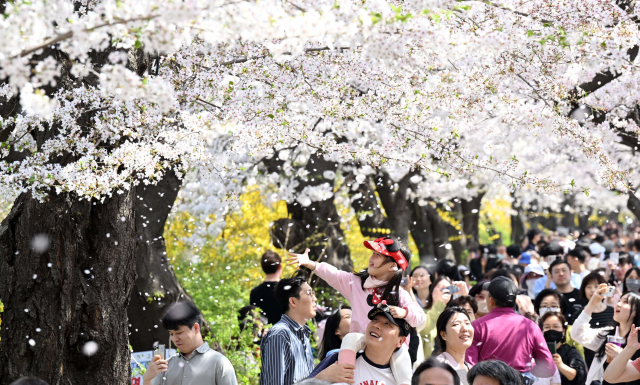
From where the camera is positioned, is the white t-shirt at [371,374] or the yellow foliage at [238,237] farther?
the yellow foliage at [238,237]

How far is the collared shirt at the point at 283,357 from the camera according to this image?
14.4ft

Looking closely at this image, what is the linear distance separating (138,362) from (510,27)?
443 cm

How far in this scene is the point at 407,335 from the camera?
4.34m

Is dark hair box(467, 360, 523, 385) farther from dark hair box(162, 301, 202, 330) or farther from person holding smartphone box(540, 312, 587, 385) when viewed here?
person holding smartphone box(540, 312, 587, 385)

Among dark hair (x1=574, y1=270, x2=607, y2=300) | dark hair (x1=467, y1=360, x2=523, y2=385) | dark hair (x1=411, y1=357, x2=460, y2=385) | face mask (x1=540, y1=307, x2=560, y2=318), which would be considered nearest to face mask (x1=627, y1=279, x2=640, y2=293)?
dark hair (x1=574, y1=270, x2=607, y2=300)

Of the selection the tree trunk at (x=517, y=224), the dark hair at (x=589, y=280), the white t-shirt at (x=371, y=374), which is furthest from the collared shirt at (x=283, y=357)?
the tree trunk at (x=517, y=224)

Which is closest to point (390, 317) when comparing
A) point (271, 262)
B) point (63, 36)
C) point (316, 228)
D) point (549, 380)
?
point (549, 380)

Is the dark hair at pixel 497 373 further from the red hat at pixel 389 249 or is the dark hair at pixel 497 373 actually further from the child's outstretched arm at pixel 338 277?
the child's outstretched arm at pixel 338 277

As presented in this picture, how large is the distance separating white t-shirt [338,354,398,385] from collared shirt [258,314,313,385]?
0.47 meters

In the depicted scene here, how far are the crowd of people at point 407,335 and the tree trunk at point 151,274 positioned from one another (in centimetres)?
102

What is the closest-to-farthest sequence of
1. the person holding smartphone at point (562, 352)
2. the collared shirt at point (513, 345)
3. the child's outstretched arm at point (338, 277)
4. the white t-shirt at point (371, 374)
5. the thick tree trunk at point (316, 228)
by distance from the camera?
the white t-shirt at point (371, 374) < the child's outstretched arm at point (338, 277) < the collared shirt at point (513, 345) < the person holding smartphone at point (562, 352) < the thick tree trunk at point (316, 228)

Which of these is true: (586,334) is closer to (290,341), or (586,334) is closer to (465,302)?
(465,302)

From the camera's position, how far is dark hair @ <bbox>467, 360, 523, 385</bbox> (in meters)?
3.84

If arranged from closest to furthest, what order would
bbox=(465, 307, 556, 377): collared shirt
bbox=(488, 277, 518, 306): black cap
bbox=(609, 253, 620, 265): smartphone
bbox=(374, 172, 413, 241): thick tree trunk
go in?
bbox=(465, 307, 556, 377): collared shirt → bbox=(488, 277, 518, 306): black cap → bbox=(609, 253, 620, 265): smartphone → bbox=(374, 172, 413, 241): thick tree trunk
